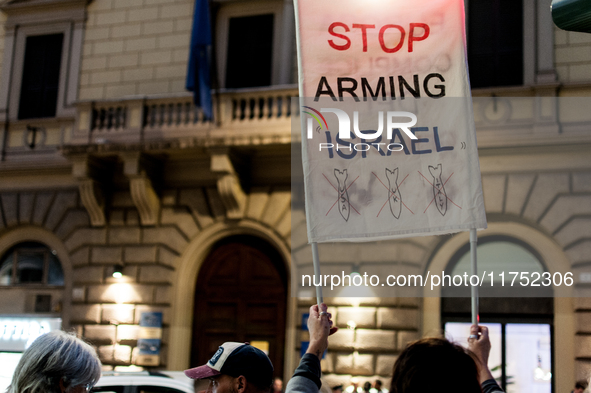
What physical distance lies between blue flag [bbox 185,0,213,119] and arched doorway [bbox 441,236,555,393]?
536 centimetres

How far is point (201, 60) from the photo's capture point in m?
12.4

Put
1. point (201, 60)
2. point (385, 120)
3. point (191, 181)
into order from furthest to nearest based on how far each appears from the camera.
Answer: point (191, 181), point (201, 60), point (385, 120)

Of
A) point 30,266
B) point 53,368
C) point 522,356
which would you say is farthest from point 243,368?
point 30,266

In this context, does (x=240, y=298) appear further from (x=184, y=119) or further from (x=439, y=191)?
(x=439, y=191)

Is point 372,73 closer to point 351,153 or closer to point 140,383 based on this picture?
point 351,153

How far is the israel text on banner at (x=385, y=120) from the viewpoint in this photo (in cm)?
379

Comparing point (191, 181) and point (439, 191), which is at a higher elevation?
point (191, 181)

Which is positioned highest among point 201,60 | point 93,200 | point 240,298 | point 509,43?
point 509,43

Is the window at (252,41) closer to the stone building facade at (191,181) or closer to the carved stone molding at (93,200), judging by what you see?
the stone building facade at (191,181)

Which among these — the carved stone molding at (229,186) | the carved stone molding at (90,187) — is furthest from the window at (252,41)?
the carved stone molding at (90,187)

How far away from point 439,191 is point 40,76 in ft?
42.6

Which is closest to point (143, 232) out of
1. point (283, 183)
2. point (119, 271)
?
point (119, 271)

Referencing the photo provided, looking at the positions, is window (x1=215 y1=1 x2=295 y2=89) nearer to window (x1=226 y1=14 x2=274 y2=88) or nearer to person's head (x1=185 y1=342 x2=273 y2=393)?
window (x1=226 y1=14 x2=274 y2=88)

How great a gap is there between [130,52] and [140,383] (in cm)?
931
